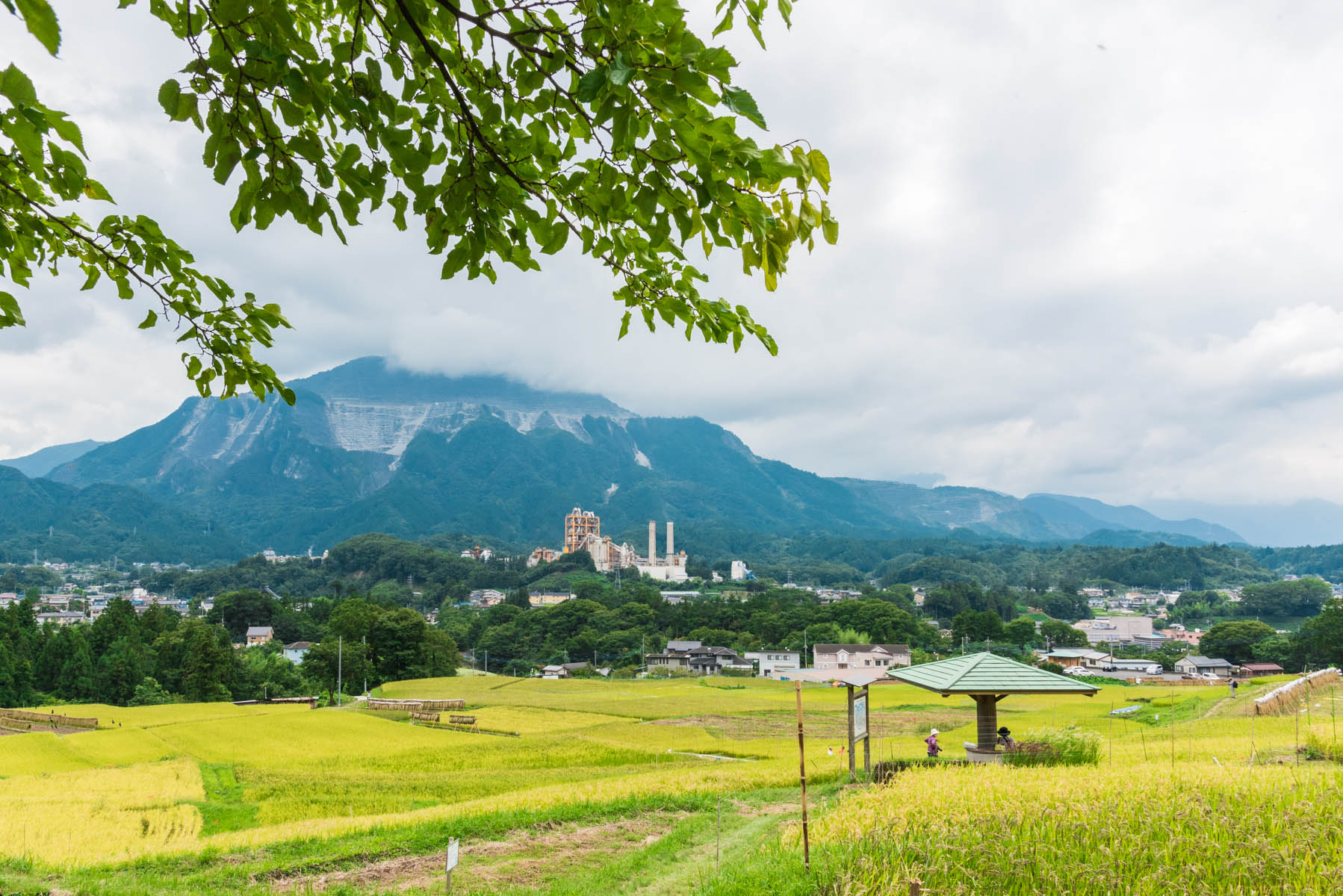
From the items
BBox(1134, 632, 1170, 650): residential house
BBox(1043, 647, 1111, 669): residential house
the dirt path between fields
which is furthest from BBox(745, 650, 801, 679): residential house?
the dirt path between fields

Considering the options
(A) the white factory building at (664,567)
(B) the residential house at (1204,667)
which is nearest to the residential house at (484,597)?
(A) the white factory building at (664,567)

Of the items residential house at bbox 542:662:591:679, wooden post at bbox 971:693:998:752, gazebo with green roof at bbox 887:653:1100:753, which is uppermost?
gazebo with green roof at bbox 887:653:1100:753

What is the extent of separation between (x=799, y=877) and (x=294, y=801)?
13.2 metres

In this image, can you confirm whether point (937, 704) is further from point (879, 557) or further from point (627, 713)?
point (879, 557)

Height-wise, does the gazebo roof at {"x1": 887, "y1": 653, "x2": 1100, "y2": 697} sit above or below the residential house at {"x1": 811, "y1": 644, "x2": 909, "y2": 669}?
above

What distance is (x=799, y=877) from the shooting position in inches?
218

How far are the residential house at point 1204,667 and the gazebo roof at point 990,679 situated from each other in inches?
2136

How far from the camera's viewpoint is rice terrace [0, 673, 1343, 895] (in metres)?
5.56

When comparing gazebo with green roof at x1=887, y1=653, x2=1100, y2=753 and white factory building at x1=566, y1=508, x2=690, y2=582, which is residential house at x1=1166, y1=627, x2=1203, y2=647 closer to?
gazebo with green roof at x1=887, y1=653, x2=1100, y2=753

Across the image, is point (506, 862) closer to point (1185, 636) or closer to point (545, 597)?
point (1185, 636)

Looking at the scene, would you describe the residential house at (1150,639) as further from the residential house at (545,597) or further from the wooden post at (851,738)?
the wooden post at (851,738)

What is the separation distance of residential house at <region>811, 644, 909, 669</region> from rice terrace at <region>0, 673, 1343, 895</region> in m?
27.1

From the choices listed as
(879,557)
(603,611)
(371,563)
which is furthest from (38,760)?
(879,557)

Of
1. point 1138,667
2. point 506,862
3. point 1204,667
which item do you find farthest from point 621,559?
point 506,862
